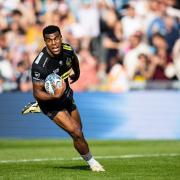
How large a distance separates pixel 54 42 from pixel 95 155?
4506 millimetres

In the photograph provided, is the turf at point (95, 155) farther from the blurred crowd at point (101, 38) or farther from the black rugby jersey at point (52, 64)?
the blurred crowd at point (101, 38)

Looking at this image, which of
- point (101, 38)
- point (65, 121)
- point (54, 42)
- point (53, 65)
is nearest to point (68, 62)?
point (53, 65)

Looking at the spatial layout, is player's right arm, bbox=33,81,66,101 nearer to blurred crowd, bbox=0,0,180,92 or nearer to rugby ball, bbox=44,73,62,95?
rugby ball, bbox=44,73,62,95

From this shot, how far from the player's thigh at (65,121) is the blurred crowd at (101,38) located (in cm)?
900

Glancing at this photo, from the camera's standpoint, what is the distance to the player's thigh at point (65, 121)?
392 inches

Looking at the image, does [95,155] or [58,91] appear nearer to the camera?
[58,91]

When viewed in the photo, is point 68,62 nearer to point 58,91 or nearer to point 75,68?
point 75,68

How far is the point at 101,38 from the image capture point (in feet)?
66.2

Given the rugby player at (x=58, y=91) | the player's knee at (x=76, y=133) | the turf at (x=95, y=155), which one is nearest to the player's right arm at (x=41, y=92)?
the rugby player at (x=58, y=91)

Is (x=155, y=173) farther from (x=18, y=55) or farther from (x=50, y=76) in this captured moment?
(x=18, y=55)

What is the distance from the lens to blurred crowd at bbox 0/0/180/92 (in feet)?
63.3

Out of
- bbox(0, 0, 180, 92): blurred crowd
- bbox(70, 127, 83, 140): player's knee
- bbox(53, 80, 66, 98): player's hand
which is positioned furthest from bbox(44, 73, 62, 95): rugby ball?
bbox(0, 0, 180, 92): blurred crowd

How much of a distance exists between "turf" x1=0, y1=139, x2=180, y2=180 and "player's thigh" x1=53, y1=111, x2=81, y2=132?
0.69 meters

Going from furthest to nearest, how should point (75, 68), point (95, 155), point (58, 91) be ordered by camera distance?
point (95, 155) < point (75, 68) < point (58, 91)
